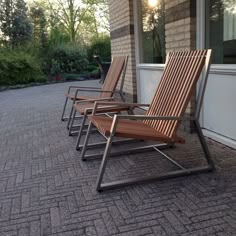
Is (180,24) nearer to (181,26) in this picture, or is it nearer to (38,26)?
(181,26)

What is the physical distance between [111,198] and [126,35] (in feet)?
14.3

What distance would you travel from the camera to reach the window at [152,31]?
4984 millimetres

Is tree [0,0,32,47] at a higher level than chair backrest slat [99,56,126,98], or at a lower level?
higher

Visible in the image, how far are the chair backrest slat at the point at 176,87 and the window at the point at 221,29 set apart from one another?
24.7 inches

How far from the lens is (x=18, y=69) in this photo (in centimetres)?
1252

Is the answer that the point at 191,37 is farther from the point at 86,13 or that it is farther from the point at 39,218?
the point at 86,13

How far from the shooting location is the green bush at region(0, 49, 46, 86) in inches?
478

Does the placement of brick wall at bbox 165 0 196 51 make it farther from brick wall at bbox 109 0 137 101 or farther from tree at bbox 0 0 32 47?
tree at bbox 0 0 32 47

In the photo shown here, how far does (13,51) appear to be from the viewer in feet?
43.5

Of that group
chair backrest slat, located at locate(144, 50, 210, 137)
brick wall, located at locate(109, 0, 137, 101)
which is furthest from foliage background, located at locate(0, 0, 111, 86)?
chair backrest slat, located at locate(144, 50, 210, 137)

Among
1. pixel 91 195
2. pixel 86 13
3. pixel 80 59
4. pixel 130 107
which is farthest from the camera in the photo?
pixel 86 13

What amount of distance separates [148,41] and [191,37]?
1908 mm

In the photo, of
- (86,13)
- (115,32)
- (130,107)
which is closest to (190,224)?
(130,107)

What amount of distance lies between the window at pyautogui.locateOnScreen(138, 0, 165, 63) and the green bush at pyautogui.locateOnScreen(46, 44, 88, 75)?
8.63m
